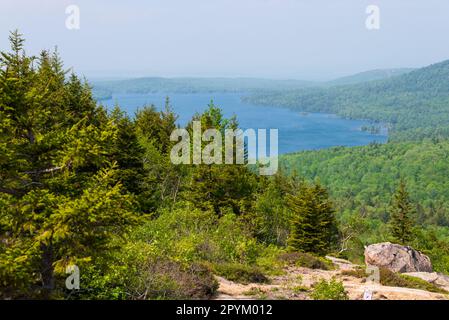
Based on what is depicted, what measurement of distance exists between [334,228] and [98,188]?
160 feet

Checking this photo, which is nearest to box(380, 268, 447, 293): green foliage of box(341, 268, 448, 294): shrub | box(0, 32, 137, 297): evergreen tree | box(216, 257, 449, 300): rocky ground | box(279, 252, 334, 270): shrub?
box(341, 268, 448, 294): shrub

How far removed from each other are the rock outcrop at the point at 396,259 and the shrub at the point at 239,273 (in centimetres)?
1331

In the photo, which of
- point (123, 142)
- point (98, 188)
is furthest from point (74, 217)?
point (123, 142)

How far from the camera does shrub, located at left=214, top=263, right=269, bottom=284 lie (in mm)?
17234

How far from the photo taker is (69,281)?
1093 centimetres

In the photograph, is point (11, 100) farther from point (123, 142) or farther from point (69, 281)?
point (123, 142)

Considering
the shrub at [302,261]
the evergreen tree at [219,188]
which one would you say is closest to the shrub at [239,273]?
the shrub at [302,261]

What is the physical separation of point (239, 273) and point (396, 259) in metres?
15.1

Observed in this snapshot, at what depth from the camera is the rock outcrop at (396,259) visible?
91.6ft

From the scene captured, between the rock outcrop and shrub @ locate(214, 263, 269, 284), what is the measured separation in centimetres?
1331
